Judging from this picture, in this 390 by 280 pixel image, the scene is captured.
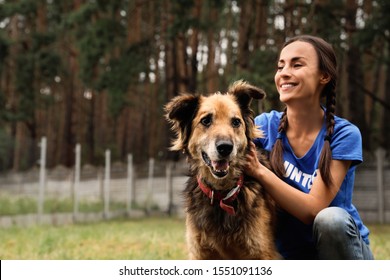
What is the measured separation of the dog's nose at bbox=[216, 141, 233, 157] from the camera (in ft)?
11.4

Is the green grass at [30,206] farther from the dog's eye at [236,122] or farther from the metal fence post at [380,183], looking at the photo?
the dog's eye at [236,122]

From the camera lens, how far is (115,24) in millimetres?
20219

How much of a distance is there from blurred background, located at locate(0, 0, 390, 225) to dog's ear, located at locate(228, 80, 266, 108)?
533 cm

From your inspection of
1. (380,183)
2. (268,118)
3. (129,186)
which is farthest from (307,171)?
(129,186)

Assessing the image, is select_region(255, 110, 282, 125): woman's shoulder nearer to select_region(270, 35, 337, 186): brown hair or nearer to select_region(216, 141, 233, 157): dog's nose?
select_region(270, 35, 337, 186): brown hair

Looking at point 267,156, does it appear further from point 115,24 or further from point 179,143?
point 115,24

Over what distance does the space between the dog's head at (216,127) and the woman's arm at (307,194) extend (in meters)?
0.27

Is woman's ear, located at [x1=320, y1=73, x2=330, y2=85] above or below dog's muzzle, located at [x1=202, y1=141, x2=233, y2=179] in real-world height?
above

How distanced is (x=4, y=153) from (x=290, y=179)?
13.5 metres

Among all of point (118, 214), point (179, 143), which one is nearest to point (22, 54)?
point (118, 214)

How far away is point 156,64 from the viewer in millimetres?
30297

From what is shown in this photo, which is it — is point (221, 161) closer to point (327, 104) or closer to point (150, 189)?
point (327, 104)

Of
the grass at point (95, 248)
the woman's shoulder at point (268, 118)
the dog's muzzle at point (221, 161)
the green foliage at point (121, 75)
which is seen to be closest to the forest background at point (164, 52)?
the green foliage at point (121, 75)

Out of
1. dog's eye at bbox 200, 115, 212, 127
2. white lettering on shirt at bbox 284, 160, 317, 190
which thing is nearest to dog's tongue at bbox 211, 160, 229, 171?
dog's eye at bbox 200, 115, 212, 127
